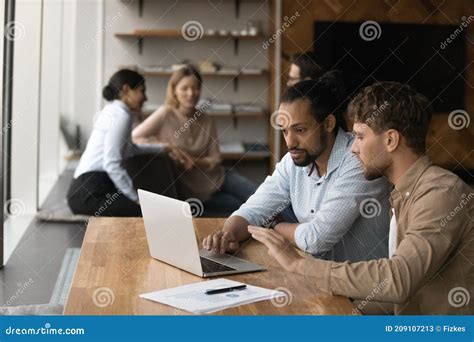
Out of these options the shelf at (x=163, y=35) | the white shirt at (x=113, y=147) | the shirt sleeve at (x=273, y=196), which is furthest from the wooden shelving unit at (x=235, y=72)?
the shirt sleeve at (x=273, y=196)

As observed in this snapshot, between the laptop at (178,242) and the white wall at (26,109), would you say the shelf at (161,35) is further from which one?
the laptop at (178,242)

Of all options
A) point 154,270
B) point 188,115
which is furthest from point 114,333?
point 188,115

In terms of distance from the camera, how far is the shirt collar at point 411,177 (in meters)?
2.15

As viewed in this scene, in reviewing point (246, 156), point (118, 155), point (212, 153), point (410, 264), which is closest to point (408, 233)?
point (410, 264)

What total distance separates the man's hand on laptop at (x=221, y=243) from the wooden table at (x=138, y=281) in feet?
0.12

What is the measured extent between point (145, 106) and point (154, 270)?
202 inches

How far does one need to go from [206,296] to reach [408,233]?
0.52m

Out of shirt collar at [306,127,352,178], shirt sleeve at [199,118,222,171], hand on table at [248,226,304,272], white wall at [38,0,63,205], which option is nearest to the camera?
hand on table at [248,226,304,272]

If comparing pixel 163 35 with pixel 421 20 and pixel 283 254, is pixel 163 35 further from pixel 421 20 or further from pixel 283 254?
pixel 283 254

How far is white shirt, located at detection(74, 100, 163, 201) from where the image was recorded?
518cm

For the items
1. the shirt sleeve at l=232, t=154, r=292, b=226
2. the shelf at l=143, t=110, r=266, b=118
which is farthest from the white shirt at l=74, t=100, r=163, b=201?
the shirt sleeve at l=232, t=154, r=292, b=226

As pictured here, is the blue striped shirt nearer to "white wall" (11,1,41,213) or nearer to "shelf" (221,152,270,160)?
"white wall" (11,1,41,213)

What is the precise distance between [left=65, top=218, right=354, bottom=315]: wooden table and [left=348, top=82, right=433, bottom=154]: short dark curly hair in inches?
18.7

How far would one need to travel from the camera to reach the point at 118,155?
5176 mm
